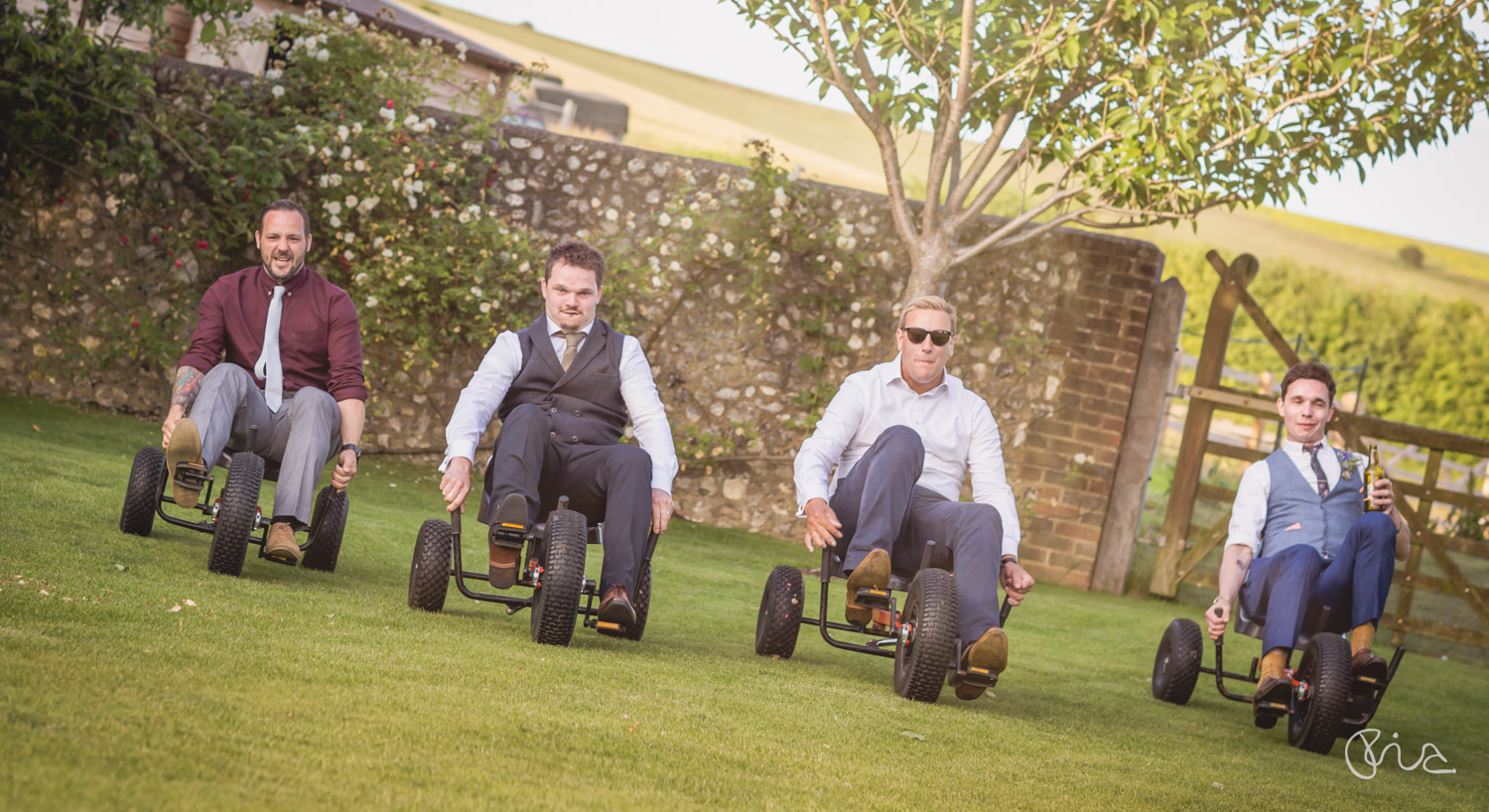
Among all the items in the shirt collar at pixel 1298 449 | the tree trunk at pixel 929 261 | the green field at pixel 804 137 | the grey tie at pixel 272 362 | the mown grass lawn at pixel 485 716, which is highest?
the green field at pixel 804 137

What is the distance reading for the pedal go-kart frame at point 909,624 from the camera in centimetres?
332

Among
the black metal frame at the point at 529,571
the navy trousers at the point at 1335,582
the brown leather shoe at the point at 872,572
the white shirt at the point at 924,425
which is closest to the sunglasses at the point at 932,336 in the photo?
the white shirt at the point at 924,425

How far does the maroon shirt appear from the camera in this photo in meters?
4.12

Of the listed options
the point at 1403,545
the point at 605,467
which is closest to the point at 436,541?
the point at 605,467

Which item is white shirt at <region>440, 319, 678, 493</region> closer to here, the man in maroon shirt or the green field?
the man in maroon shirt

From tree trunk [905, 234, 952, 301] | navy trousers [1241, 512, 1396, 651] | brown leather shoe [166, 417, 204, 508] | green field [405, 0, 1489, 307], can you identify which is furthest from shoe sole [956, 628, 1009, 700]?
green field [405, 0, 1489, 307]

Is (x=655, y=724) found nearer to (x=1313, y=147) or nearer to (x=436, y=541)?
(x=436, y=541)

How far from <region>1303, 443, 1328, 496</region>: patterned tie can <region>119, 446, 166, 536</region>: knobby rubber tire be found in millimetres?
3867

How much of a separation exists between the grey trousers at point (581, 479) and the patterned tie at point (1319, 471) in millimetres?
2301

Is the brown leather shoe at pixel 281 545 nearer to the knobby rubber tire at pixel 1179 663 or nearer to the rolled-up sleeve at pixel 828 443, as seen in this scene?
the rolled-up sleeve at pixel 828 443

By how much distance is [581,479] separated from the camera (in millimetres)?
3639

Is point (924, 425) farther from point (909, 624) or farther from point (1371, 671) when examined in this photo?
point (1371, 671)

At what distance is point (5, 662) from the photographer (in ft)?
7.42

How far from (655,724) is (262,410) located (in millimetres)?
2018
